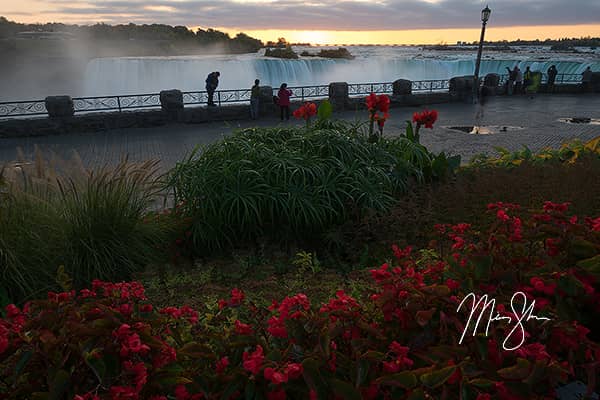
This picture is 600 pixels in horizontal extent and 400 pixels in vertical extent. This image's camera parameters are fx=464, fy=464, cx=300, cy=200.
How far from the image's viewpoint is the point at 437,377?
1547 mm

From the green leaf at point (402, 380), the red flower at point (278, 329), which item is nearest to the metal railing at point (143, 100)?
the red flower at point (278, 329)

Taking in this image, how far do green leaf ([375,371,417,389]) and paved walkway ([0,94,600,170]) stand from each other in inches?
312

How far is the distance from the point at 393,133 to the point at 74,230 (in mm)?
10670

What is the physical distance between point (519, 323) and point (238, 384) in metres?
1.12

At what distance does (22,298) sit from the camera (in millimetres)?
3627

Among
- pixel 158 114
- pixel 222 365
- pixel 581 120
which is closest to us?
pixel 222 365

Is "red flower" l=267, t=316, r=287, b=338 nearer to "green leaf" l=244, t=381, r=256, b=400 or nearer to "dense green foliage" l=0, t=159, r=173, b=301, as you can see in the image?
"green leaf" l=244, t=381, r=256, b=400

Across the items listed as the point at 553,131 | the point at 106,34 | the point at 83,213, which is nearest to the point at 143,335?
the point at 83,213

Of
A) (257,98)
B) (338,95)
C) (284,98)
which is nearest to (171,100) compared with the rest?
(257,98)

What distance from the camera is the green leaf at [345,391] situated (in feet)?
5.19

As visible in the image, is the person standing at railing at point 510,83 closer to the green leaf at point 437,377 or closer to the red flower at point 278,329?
the red flower at point 278,329

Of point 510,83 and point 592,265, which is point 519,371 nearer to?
point 592,265

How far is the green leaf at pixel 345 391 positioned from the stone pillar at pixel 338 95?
16.2 m

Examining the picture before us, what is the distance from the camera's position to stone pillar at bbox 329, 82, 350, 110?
56.2 ft
